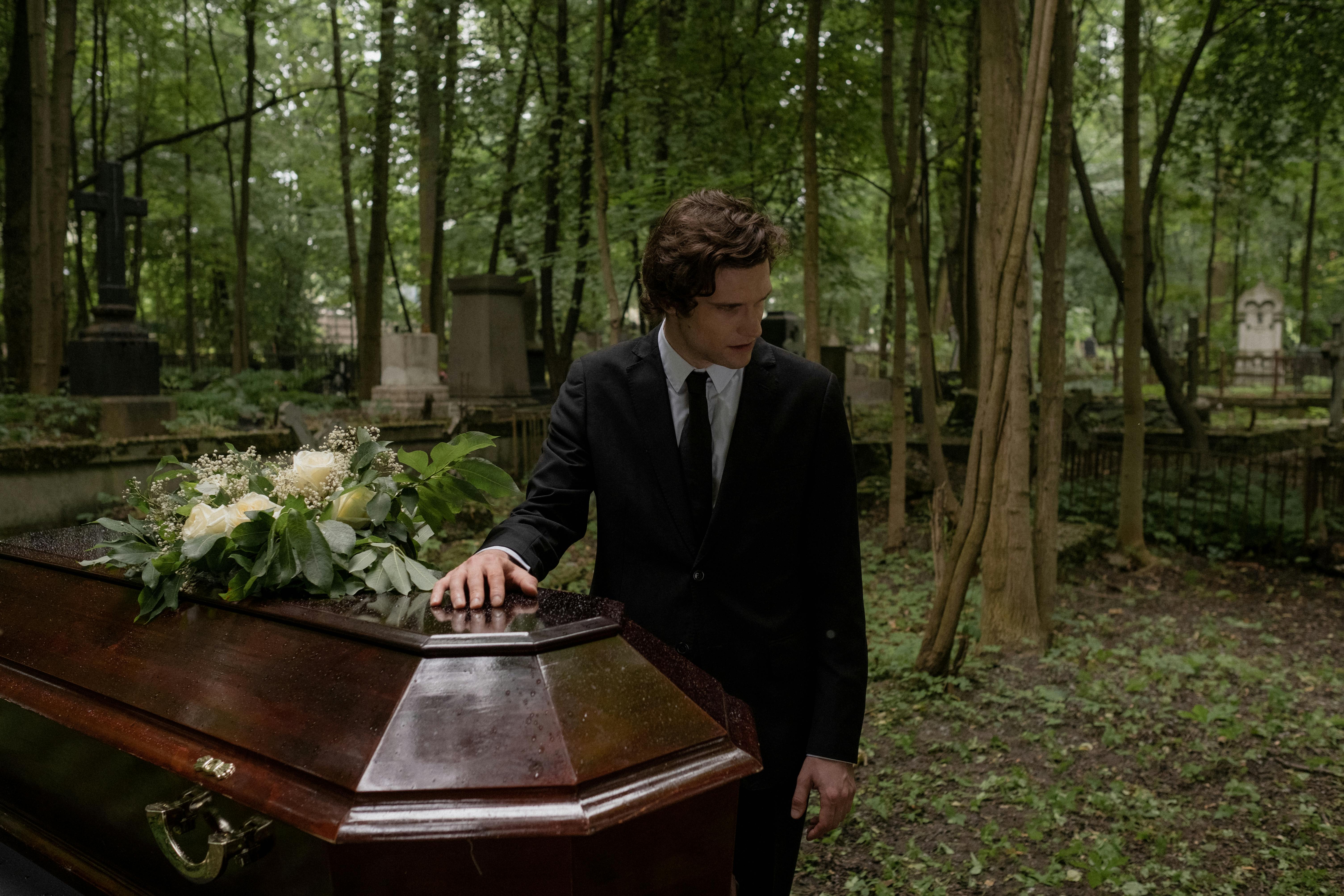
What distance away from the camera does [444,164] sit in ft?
43.1

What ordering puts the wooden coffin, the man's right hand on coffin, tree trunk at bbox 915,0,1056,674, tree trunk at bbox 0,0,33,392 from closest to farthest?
1. the wooden coffin
2. the man's right hand on coffin
3. tree trunk at bbox 915,0,1056,674
4. tree trunk at bbox 0,0,33,392

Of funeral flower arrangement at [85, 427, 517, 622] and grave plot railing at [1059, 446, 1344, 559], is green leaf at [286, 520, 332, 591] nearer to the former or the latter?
funeral flower arrangement at [85, 427, 517, 622]

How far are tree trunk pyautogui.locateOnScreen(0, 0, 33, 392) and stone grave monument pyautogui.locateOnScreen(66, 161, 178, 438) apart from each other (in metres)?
2.42

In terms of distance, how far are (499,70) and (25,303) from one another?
6474 mm

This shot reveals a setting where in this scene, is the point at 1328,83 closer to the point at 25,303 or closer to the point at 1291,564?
the point at 1291,564

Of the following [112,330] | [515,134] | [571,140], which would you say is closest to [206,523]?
[112,330]

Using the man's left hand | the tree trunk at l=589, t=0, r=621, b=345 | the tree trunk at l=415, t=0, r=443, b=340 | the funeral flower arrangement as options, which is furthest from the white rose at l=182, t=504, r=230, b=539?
the tree trunk at l=415, t=0, r=443, b=340

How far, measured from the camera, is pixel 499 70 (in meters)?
10.5

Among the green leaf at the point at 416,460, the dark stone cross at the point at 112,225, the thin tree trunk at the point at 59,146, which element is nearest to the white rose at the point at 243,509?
the green leaf at the point at 416,460

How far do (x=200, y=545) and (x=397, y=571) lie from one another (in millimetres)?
309

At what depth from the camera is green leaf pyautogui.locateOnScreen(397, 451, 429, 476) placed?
1.68 metres

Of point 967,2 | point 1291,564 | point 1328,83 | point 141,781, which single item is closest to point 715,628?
point 141,781

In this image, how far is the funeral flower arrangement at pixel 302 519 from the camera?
4.94 ft

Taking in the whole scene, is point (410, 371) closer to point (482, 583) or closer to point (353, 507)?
point (353, 507)
